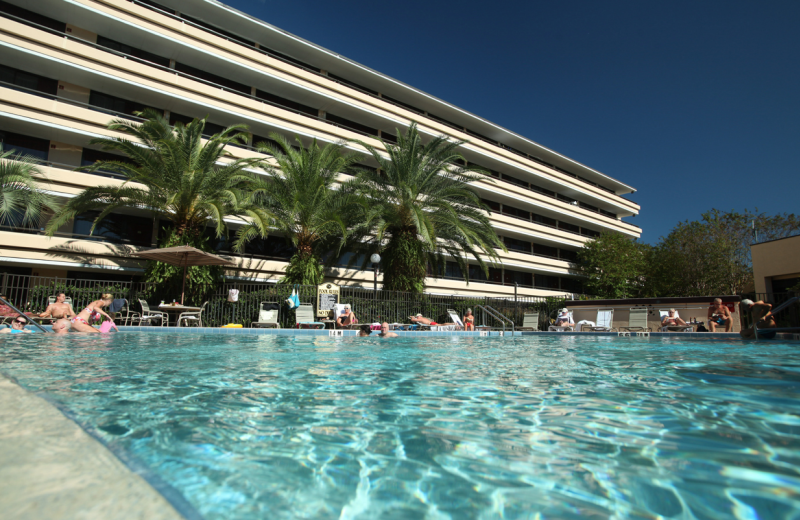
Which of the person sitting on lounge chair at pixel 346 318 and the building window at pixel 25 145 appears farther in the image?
the building window at pixel 25 145

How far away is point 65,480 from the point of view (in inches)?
53.8

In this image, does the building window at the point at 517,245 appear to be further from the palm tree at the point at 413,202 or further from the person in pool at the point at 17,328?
the person in pool at the point at 17,328

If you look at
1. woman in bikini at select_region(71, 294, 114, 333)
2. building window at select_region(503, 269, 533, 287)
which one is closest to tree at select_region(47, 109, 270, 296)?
woman in bikini at select_region(71, 294, 114, 333)

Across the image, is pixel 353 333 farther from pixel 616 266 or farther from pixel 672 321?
pixel 616 266

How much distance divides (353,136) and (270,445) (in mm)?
27456

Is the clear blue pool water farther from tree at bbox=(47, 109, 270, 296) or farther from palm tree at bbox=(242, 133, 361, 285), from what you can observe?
palm tree at bbox=(242, 133, 361, 285)

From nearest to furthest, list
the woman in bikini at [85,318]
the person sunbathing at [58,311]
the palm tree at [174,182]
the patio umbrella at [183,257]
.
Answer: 1. the woman in bikini at [85,318]
2. the person sunbathing at [58,311]
3. the patio umbrella at [183,257]
4. the palm tree at [174,182]

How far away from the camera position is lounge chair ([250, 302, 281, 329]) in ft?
51.6

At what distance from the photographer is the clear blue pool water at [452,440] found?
1.61 m

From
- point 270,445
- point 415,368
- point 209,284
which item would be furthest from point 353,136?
point 270,445

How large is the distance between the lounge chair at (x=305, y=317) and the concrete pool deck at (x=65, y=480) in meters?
13.6

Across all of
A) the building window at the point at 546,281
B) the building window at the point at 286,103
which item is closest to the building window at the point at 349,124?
the building window at the point at 286,103

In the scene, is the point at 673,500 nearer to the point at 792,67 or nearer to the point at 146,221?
the point at 146,221

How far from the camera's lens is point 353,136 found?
2806 cm
